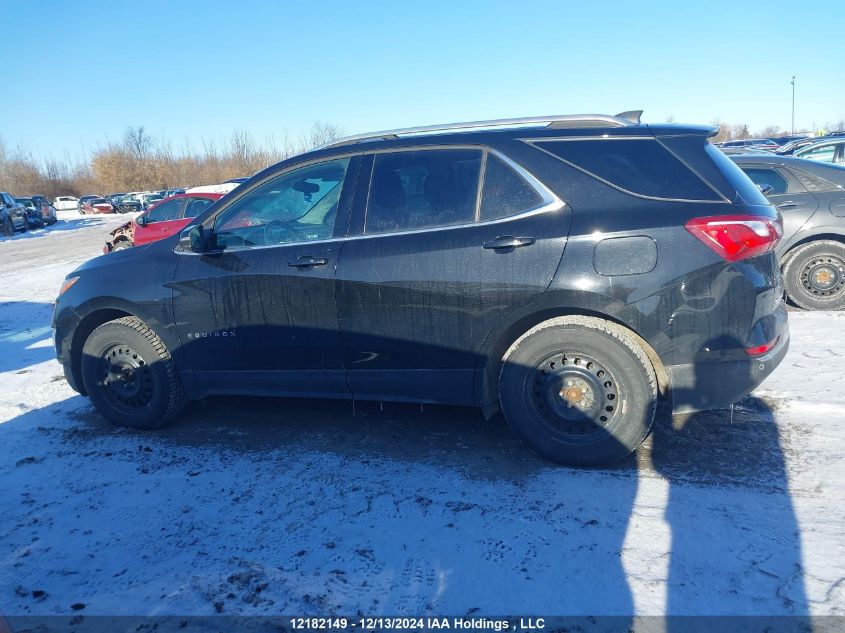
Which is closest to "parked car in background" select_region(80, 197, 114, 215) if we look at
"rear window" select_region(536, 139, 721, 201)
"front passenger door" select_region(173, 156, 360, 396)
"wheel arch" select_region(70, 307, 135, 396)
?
"wheel arch" select_region(70, 307, 135, 396)

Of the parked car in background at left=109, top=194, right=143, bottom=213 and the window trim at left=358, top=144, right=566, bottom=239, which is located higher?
the parked car in background at left=109, top=194, right=143, bottom=213

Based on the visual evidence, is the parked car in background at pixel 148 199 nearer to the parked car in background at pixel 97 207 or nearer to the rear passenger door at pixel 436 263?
the parked car in background at pixel 97 207

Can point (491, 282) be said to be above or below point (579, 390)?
above

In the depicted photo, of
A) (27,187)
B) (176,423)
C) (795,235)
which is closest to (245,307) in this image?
(176,423)

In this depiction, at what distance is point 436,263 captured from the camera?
3.64m

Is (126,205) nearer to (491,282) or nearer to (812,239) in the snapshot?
(812,239)

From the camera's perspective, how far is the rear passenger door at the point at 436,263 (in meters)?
3.52

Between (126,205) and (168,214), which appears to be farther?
(126,205)

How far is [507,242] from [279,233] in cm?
154

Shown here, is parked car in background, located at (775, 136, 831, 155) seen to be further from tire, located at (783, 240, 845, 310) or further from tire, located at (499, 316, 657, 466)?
tire, located at (499, 316, 657, 466)

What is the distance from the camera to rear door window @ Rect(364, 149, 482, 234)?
3729mm

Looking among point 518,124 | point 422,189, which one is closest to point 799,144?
point 518,124

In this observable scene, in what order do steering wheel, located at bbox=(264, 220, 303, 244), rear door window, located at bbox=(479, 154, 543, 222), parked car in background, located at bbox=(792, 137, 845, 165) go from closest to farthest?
rear door window, located at bbox=(479, 154, 543, 222), steering wheel, located at bbox=(264, 220, 303, 244), parked car in background, located at bbox=(792, 137, 845, 165)

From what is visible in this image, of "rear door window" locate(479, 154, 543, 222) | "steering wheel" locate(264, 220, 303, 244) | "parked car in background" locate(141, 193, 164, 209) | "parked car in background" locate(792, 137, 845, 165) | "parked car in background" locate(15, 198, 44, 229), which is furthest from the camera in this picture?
"parked car in background" locate(141, 193, 164, 209)
